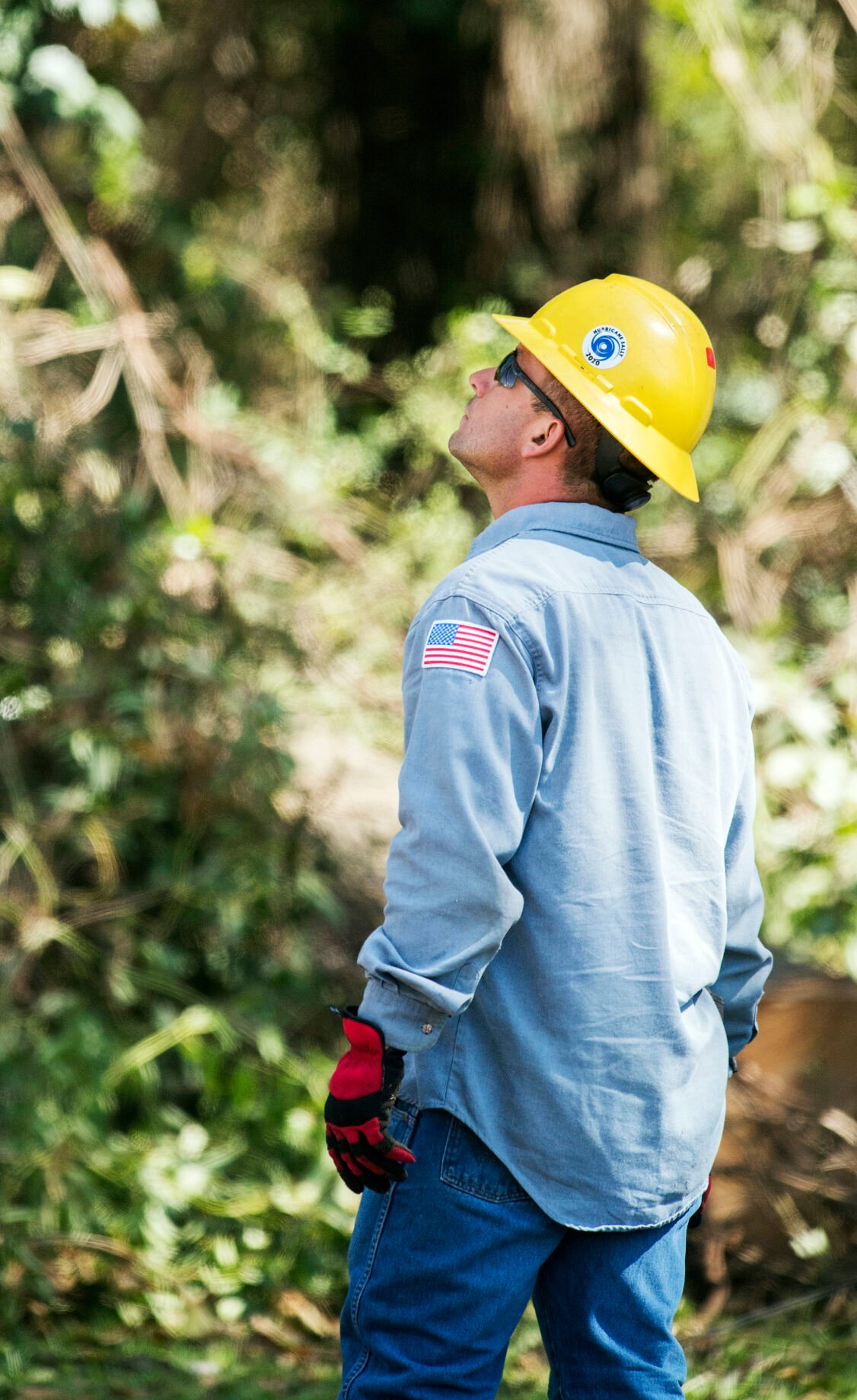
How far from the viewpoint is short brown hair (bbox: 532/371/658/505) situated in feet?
6.43

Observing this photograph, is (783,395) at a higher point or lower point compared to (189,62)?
lower

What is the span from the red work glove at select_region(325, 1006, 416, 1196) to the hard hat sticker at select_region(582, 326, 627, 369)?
3.26 ft

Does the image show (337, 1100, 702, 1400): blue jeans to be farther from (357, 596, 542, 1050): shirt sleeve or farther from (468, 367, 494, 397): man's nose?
(468, 367, 494, 397): man's nose

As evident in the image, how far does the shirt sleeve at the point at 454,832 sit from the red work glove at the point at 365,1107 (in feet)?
0.11

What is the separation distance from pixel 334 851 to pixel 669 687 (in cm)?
259

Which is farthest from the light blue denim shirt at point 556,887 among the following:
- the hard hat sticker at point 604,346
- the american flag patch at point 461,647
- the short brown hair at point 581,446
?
the hard hat sticker at point 604,346

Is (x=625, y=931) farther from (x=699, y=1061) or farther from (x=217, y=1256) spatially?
(x=217, y=1256)

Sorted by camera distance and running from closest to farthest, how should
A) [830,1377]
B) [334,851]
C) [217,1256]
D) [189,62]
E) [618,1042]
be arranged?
[618,1042] < [830,1377] < [217,1256] < [334,851] < [189,62]

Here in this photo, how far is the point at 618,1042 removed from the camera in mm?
1749

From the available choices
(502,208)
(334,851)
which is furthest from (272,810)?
(502,208)

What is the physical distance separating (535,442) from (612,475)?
12 cm

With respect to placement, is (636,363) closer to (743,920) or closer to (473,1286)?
(743,920)

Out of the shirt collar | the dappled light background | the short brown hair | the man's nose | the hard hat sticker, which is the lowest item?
the dappled light background

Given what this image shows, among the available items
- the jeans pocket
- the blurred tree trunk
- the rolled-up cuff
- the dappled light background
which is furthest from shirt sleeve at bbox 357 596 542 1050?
the blurred tree trunk
